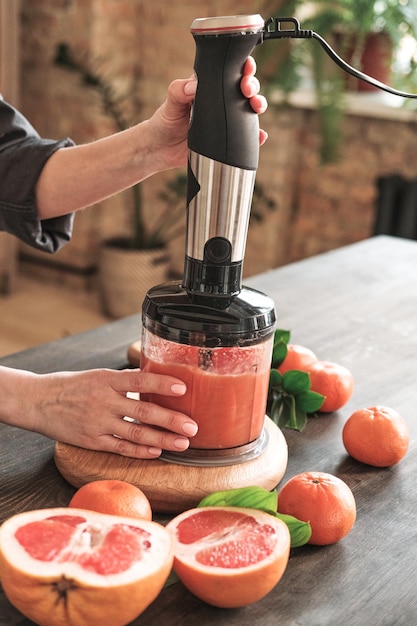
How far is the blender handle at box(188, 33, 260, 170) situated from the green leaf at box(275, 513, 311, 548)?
1.31 ft

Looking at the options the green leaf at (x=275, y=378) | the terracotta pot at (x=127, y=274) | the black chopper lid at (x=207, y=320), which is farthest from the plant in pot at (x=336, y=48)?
the black chopper lid at (x=207, y=320)

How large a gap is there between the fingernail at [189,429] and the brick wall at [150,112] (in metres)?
2.83

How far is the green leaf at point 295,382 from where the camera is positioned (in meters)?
1.13

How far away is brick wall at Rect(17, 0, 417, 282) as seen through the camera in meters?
3.72

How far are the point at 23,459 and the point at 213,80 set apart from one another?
0.53m

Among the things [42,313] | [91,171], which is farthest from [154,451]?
[42,313]

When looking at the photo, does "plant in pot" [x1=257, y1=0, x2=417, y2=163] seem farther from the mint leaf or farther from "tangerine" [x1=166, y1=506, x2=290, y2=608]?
"tangerine" [x1=166, y1=506, x2=290, y2=608]

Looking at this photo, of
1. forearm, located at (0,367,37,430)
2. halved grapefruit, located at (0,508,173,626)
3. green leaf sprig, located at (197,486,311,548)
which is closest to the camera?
halved grapefruit, located at (0,508,173,626)

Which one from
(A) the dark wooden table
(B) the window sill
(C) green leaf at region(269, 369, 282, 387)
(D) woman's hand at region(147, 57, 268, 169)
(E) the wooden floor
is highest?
(D) woman's hand at region(147, 57, 268, 169)

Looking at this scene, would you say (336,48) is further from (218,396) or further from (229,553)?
(229,553)

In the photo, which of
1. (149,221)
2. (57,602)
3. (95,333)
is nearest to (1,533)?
(57,602)

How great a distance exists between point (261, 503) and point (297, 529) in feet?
0.16

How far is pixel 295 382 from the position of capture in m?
1.14

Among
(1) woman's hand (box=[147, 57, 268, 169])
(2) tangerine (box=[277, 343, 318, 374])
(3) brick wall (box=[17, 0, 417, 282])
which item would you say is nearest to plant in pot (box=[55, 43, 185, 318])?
(3) brick wall (box=[17, 0, 417, 282])
